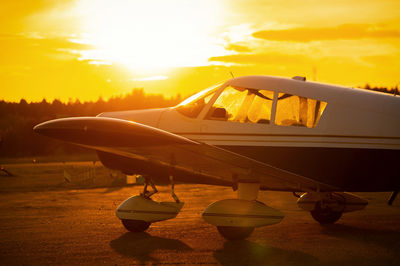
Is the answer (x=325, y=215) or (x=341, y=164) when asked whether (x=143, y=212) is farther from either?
(x=325, y=215)

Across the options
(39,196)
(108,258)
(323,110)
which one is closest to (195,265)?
(108,258)

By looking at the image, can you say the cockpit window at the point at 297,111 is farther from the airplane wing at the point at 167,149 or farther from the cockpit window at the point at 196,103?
the cockpit window at the point at 196,103

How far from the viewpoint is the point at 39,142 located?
50.2 meters

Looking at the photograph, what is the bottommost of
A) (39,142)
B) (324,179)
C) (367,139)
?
(39,142)

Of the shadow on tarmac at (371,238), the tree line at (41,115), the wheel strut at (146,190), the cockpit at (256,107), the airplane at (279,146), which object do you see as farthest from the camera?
the tree line at (41,115)

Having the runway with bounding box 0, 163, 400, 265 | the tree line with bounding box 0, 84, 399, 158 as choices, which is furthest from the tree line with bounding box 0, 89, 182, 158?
the runway with bounding box 0, 163, 400, 265

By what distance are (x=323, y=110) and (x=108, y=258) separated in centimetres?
378

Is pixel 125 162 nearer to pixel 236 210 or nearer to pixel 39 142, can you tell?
pixel 236 210

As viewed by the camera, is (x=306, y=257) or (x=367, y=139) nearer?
(x=306, y=257)

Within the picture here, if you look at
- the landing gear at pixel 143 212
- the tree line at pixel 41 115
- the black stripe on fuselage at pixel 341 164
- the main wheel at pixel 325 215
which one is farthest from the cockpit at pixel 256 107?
the tree line at pixel 41 115

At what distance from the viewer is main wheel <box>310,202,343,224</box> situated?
10148 mm

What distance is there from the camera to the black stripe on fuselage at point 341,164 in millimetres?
7992

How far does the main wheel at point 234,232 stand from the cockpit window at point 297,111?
1.74m

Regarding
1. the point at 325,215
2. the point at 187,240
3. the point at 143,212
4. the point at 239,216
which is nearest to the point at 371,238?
the point at 325,215
